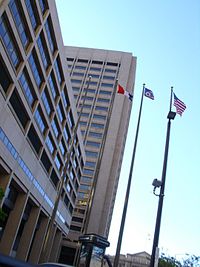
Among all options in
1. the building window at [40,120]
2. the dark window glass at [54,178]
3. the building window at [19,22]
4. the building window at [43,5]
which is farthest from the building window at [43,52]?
the dark window glass at [54,178]

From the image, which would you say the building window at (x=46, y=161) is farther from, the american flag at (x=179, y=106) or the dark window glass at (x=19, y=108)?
the american flag at (x=179, y=106)

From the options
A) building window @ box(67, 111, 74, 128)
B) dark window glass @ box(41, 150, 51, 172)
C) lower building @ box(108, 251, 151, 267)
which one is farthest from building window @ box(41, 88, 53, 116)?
lower building @ box(108, 251, 151, 267)

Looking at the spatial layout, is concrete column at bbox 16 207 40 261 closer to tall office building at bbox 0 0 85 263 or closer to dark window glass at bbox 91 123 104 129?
tall office building at bbox 0 0 85 263

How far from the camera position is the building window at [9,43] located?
28.7 meters

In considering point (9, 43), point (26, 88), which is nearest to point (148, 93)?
point (9, 43)

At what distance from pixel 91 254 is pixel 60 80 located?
3317 cm

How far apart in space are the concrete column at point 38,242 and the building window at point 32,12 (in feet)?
104

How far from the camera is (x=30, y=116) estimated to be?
3741cm

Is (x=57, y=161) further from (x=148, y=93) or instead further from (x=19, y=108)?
(x=148, y=93)

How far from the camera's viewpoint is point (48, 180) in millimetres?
49469

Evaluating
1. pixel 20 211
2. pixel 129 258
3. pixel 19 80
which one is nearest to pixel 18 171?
pixel 20 211

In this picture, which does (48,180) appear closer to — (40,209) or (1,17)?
(40,209)

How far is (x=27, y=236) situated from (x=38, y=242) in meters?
8.24

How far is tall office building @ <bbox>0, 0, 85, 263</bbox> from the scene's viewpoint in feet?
102
